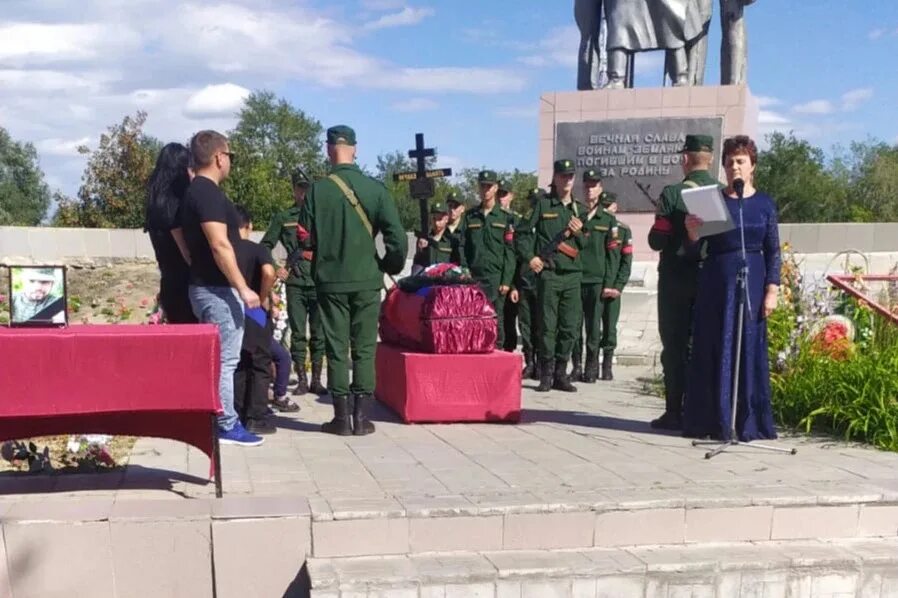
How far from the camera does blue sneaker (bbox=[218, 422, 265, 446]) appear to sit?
4.84 metres

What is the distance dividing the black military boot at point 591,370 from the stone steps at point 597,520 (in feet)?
13.8

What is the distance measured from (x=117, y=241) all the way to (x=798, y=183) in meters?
39.7

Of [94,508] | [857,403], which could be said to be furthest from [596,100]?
[94,508]

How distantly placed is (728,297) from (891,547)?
63.8 inches

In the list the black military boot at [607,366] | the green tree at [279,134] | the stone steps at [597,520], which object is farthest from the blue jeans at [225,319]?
the green tree at [279,134]

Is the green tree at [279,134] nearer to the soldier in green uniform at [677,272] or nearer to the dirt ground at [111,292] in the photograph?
the dirt ground at [111,292]

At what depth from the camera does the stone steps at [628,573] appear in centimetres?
325

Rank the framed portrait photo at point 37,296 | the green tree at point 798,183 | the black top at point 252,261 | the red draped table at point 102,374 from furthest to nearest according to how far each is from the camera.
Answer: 1. the green tree at point 798,183
2. the black top at point 252,261
3. the framed portrait photo at point 37,296
4. the red draped table at point 102,374

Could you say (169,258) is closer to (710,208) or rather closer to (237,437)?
(237,437)

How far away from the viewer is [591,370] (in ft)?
26.9

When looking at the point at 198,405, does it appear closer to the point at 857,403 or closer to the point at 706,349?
the point at 706,349

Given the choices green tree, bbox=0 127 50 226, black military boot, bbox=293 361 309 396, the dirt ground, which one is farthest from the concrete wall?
green tree, bbox=0 127 50 226

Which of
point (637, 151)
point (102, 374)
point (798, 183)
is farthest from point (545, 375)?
point (798, 183)

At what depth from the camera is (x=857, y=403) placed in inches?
215
